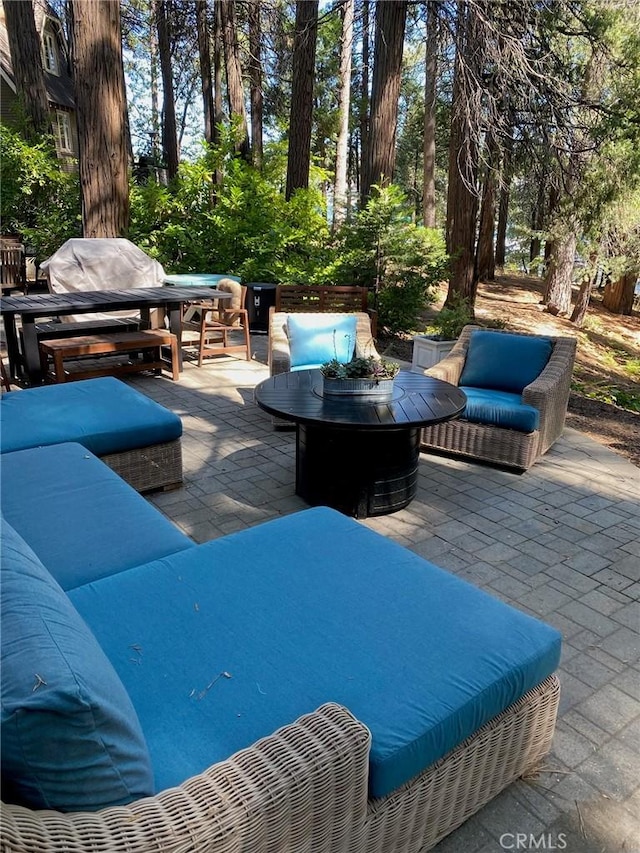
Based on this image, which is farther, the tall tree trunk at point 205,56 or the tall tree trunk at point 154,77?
the tall tree trunk at point 154,77

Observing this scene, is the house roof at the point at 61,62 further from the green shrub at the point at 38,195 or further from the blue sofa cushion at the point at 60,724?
the blue sofa cushion at the point at 60,724

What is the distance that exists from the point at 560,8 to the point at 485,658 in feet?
27.5

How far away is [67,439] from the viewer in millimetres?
3107


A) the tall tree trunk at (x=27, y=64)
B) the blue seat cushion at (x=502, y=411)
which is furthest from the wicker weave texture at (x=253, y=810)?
the tall tree trunk at (x=27, y=64)

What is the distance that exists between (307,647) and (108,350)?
14.7 feet

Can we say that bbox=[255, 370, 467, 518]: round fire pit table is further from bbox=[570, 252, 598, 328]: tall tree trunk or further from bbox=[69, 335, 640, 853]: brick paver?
bbox=[570, 252, 598, 328]: tall tree trunk

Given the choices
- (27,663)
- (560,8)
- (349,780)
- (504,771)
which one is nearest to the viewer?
(27,663)

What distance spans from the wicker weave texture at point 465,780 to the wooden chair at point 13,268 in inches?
367

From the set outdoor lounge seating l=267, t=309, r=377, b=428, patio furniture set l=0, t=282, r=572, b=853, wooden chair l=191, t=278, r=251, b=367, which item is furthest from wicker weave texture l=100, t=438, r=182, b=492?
wooden chair l=191, t=278, r=251, b=367

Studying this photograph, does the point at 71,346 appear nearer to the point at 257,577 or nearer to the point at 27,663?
the point at 257,577

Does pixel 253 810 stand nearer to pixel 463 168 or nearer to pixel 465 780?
pixel 465 780

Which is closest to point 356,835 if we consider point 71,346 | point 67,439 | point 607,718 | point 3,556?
point 3,556

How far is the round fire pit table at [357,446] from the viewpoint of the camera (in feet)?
10.6

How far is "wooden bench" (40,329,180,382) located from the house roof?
1418 centimetres
